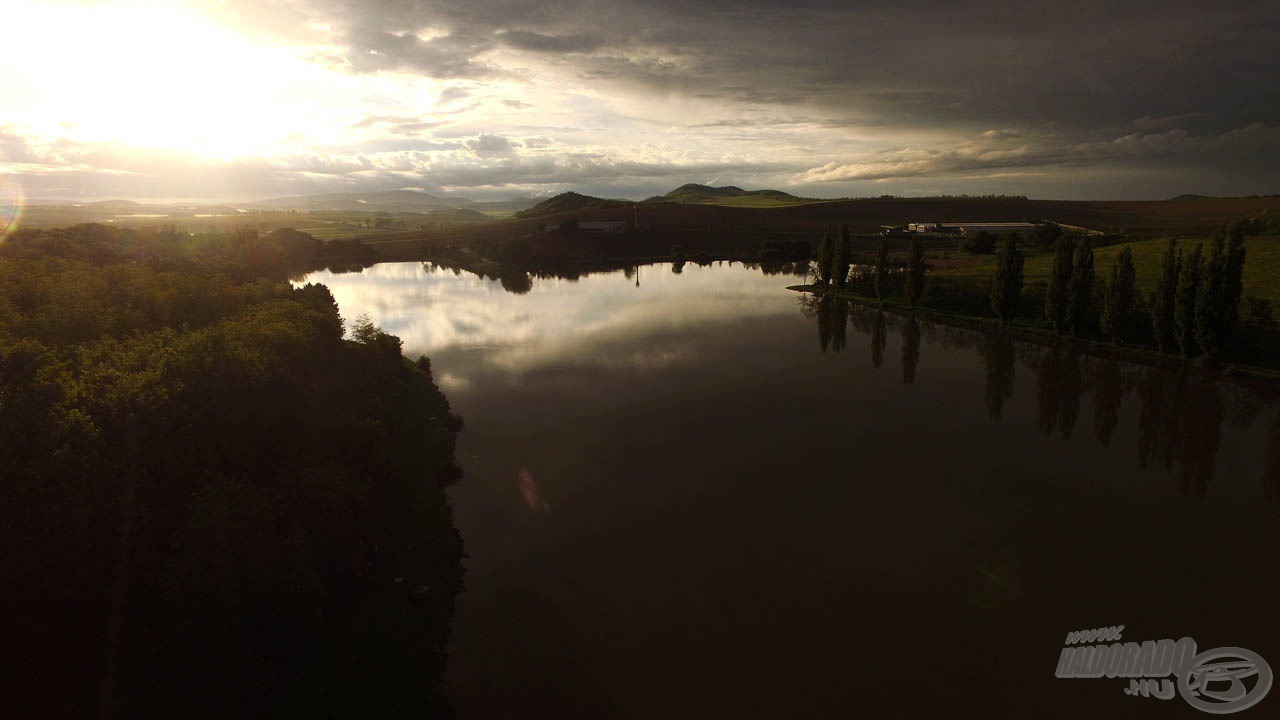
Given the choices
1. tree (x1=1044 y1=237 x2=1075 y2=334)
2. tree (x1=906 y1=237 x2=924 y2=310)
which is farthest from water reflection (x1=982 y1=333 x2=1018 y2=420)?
tree (x1=906 y1=237 x2=924 y2=310)

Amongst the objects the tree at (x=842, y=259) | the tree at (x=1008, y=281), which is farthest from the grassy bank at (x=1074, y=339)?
the tree at (x=842, y=259)

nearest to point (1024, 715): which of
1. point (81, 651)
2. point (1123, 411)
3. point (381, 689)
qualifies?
point (381, 689)

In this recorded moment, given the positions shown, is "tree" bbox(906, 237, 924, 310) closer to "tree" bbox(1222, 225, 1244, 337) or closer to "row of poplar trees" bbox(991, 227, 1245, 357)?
"row of poplar trees" bbox(991, 227, 1245, 357)

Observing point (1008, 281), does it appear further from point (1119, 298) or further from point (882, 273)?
point (882, 273)

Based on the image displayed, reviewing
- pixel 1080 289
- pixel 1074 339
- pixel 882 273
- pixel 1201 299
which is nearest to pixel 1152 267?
pixel 1080 289

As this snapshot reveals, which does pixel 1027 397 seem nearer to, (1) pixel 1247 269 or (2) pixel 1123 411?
(2) pixel 1123 411

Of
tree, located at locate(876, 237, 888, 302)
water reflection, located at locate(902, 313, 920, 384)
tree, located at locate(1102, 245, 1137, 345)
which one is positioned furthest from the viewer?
tree, located at locate(876, 237, 888, 302)
